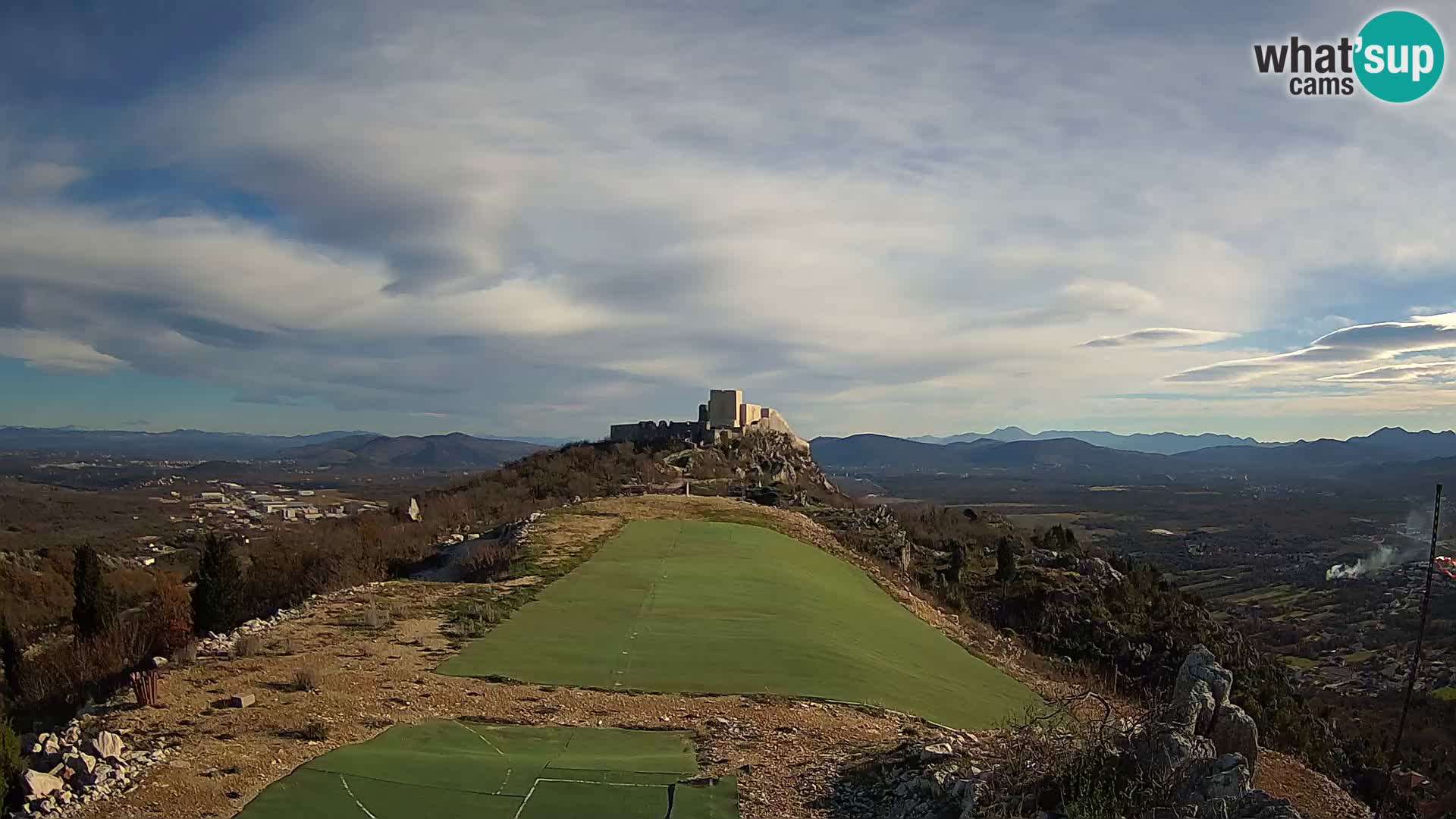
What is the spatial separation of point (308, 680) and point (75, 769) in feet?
10.5

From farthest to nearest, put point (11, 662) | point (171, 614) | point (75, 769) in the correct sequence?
point (171, 614) < point (11, 662) < point (75, 769)

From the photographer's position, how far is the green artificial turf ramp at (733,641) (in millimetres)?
12789

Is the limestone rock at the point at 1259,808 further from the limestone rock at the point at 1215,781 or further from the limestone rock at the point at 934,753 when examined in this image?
the limestone rock at the point at 934,753

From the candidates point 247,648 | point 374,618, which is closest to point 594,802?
point 247,648

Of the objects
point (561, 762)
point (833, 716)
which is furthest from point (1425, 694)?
point (561, 762)

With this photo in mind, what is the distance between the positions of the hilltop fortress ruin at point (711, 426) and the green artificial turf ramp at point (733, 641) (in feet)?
120

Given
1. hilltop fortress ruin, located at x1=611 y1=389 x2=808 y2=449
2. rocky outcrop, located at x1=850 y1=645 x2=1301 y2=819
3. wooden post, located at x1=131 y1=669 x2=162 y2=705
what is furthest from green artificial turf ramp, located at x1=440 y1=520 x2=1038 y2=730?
hilltop fortress ruin, located at x1=611 y1=389 x2=808 y2=449

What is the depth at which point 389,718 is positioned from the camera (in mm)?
10297

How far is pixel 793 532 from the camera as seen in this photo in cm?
3086

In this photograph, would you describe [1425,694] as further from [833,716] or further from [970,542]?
[833,716]

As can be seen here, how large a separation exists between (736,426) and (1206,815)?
56367mm

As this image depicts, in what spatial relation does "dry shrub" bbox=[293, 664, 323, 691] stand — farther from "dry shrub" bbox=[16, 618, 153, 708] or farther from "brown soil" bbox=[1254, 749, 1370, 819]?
"brown soil" bbox=[1254, 749, 1370, 819]

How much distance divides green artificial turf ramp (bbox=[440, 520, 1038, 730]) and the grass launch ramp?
2586 millimetres

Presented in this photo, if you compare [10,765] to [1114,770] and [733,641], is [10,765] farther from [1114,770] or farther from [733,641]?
[733,641]
